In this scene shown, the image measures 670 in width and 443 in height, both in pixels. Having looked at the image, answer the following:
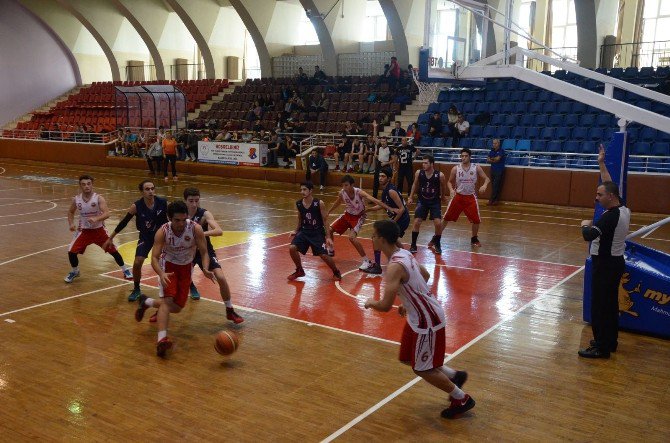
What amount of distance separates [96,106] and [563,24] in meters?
→ 25.5

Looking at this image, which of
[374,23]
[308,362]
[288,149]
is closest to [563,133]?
[288,149]

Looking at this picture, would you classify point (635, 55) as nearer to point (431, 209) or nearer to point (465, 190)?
point (465, 190)

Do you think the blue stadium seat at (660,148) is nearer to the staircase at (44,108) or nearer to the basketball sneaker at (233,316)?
the basketball sneaker at (233,316)

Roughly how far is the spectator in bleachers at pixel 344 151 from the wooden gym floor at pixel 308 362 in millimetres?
11043

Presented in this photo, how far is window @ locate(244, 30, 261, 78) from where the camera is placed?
38.0 meters

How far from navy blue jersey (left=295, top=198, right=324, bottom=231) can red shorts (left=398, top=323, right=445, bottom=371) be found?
4.74m

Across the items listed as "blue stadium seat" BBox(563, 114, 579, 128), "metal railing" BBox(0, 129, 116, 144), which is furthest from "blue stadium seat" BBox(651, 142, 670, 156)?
"metal railing" BBox(0, 129, 116, 144)

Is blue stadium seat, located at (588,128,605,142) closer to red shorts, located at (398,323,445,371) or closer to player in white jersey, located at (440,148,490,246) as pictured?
player in white jersey, located at (440,148,490,246)

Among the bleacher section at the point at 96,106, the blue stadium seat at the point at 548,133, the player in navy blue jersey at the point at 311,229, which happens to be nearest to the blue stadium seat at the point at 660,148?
the blue stadium seat at the point at 548,133

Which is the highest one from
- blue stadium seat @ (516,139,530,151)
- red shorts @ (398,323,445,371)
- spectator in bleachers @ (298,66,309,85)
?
spectator in bleachers @ (298,66,309,85)

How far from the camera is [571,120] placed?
20484 millimetres

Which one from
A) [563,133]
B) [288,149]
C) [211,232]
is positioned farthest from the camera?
[288,149]

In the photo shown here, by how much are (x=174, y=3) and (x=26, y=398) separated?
30.4 m

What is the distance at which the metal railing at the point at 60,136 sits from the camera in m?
32.3
